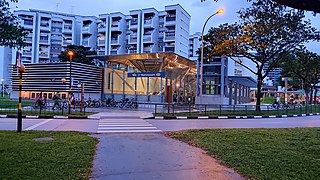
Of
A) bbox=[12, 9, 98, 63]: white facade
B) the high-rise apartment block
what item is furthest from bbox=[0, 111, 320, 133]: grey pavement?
bbox=[12, 9, 98, 63]: white facade

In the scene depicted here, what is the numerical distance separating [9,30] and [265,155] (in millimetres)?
7491

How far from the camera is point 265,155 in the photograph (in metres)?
6.99

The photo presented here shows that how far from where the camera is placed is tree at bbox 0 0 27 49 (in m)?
7.75

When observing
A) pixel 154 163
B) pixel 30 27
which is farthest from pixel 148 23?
pixel 154 163

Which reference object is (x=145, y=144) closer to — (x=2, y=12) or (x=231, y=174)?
(x=231, y=174)

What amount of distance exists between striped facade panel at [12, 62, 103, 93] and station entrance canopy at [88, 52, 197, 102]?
2.98m

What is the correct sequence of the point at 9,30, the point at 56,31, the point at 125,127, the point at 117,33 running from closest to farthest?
the point at 9,30 < the point at 125,127 < the point at 117,33 < the point at 56,31

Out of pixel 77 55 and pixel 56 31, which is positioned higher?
pixel 56 31

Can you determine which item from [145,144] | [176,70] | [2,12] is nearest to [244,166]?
[145,144]

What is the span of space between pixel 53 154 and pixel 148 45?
6179 cm

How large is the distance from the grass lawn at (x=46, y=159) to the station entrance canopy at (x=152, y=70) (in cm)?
3173

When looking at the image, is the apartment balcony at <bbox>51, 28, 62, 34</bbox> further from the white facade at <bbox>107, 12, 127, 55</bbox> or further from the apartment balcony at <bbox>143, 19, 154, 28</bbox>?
the apartment balcony at <bbox>143, 19, 154, 28</bbox>

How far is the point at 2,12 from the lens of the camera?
8.41 metres

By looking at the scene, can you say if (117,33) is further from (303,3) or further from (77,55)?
(303,3)
